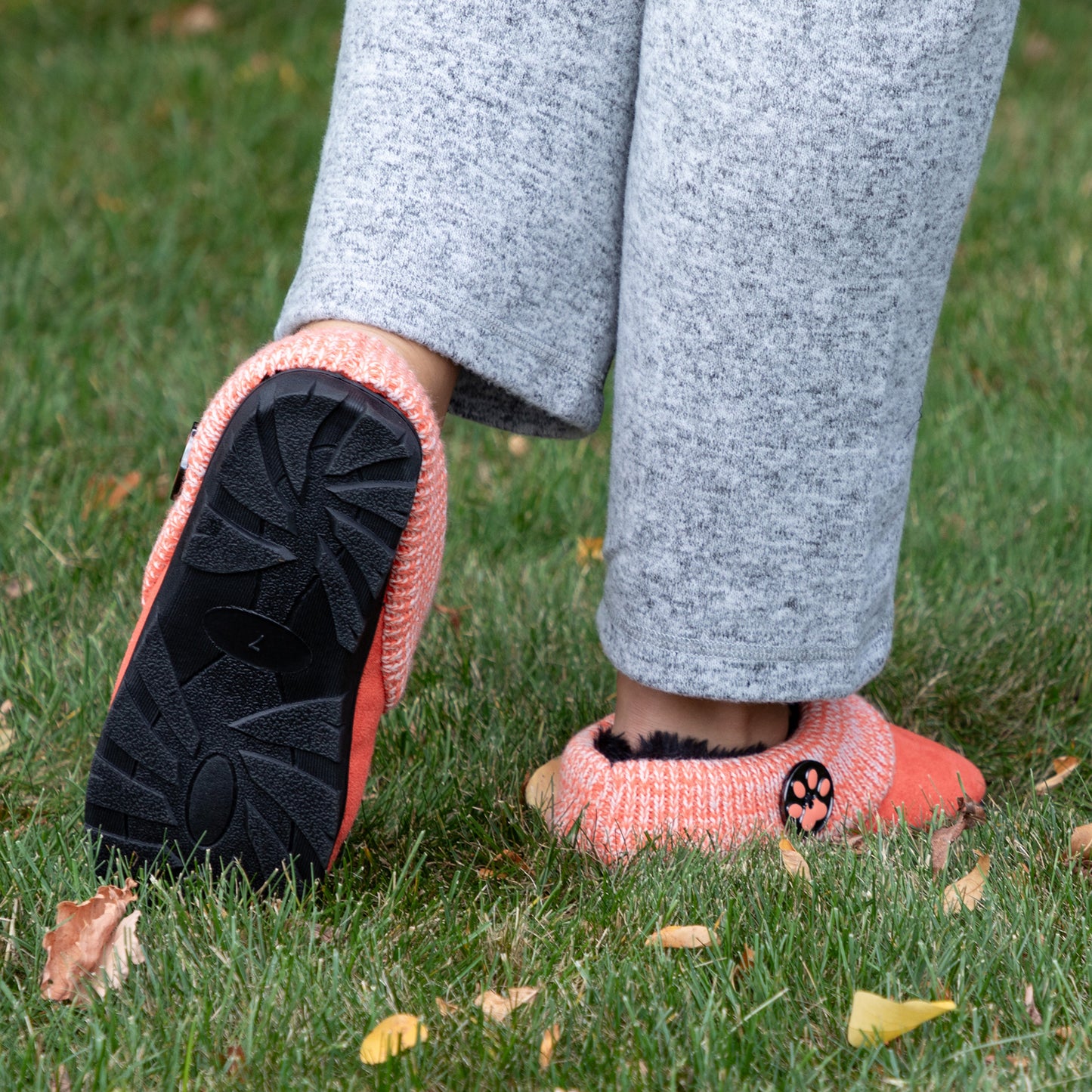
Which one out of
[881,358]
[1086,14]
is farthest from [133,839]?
[1086,14]

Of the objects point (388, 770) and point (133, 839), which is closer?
point (133, 839)

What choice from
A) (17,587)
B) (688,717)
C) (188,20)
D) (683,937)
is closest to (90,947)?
(683,937)

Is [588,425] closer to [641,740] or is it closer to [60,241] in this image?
[641,740]

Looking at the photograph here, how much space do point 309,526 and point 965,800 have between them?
36.2 inches

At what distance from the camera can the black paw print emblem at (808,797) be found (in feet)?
5.19

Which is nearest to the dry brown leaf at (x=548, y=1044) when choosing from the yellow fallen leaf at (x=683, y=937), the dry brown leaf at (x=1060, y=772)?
the yellow fallen leaf at (x=683, y=937)

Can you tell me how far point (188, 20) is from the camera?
513 cm

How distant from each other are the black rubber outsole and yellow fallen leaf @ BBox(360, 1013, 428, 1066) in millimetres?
232

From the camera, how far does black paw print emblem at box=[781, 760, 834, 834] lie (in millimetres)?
1583

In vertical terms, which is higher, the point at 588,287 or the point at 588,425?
the point at 588,287

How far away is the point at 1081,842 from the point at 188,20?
4.68 meters

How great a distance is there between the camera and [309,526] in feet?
4.17

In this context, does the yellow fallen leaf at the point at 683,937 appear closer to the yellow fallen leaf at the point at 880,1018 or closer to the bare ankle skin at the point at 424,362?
the yellow fallen leaf at the point at 880,1018

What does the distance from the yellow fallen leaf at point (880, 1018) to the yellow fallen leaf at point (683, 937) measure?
178mm
